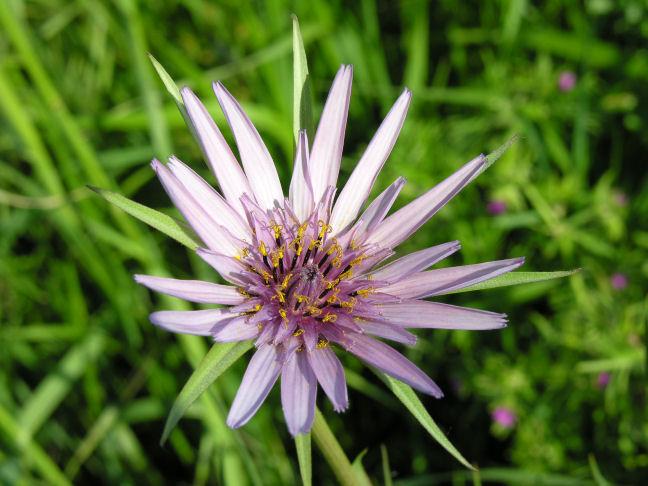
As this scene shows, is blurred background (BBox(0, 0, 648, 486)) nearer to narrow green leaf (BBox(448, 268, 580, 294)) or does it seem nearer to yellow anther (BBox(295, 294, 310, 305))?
yellow anther (BBox(295, 294, 310, 305))

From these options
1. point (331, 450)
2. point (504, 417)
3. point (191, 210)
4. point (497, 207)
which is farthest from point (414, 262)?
point (497, 207)

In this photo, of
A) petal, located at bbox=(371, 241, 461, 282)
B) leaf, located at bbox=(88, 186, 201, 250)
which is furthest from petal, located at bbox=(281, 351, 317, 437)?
leaf, located at bbox=(88, 186, 201, 250)

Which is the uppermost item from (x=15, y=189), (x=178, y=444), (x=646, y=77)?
(x=646, y=77)

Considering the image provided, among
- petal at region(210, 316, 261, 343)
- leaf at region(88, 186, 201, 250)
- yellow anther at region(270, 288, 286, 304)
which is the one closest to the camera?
leaf at region(88, 186, 201, 250)

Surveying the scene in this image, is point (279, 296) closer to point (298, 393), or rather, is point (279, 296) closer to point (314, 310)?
point (314, 310)

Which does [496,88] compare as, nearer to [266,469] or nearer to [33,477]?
[266,469]

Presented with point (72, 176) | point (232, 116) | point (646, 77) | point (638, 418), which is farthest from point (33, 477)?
point (646, 77)

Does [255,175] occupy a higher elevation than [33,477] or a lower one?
higher
